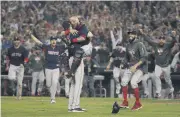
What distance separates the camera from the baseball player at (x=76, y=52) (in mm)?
17359

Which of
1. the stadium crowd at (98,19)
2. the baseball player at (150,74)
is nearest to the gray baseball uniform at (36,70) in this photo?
the stadium crowd at (98,19)

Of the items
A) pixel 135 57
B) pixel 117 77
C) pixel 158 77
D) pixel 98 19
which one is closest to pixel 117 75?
pixel 117 77

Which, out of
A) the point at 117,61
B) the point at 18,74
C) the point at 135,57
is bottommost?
the point at 135,57

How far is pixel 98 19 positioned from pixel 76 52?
2036 centimetres

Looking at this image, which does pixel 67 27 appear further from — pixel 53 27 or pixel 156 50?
pixel 53 27

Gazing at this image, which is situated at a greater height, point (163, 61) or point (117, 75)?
point (163, 61)

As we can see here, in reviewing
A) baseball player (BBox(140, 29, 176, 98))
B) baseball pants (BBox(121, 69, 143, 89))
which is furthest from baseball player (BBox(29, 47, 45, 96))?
baseball pants (BBox(121, 69, 143, 89))

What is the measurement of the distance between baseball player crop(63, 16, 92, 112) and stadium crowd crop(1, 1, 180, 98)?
1563 cm

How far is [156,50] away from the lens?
3047 cm

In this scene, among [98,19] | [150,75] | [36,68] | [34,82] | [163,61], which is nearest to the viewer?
[163,61]

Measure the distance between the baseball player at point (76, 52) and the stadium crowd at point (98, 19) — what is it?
15632mm

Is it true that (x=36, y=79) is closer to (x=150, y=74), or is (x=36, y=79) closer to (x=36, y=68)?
(x=36, y=68)

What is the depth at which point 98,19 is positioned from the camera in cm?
3756

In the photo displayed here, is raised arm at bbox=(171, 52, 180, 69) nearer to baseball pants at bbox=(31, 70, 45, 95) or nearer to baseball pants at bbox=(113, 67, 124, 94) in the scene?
baseball pants at bbox=(113, 67, 124, 94)
